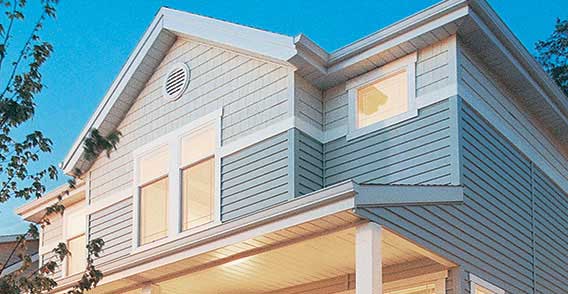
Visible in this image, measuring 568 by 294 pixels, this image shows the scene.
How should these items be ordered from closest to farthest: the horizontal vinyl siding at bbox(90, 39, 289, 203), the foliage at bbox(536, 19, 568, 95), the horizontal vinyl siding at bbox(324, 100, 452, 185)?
the horizontal vinyl siding at bbox(324, 100, 452, 185)
the horizontal vinyl siding at bbox(90, 39, 289, 203)
the foliage at bbox(536, 19, 568, 95)

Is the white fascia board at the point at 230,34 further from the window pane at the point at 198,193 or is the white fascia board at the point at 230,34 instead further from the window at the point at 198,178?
the window pane at the point at 198,193

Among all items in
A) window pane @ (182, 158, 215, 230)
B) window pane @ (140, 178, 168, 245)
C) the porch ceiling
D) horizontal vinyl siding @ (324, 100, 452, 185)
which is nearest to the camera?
the porch ceiling

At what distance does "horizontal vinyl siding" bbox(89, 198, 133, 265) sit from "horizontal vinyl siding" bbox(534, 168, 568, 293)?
20.5ft

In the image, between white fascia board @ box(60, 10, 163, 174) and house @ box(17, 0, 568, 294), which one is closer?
house @ box(17, 0, 568, 294)

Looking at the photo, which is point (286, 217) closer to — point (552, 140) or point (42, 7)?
point (42, 7)

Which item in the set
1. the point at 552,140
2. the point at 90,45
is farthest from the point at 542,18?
the point at 552,140

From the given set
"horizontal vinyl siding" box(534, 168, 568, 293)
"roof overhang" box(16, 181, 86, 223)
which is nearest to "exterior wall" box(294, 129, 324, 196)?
"horizontal vinyl siding" box(534, 168, 568, 293)

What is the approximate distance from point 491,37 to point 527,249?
10.1 ft

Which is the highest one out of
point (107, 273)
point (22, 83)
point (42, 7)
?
point (42, 7)

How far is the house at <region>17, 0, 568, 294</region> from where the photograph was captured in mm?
9266

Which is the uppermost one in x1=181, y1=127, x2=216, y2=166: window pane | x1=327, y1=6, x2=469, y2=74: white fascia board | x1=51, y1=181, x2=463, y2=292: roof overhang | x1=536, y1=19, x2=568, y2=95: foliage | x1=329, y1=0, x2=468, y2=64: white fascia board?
x1=536, y1=19, x2=568, y2=95: foliage

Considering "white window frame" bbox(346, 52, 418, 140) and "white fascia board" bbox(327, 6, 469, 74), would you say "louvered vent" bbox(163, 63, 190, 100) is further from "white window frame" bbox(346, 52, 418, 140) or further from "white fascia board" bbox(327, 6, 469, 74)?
"white window frame" bbox(346, 52, 418, 140)

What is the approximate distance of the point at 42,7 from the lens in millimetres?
7512

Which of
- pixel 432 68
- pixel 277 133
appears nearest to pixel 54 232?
pixel 277 133
